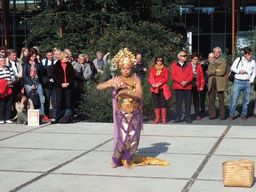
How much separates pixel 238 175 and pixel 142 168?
1644mm

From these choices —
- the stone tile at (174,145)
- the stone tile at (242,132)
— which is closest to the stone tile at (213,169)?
the stone tile at (174,145)

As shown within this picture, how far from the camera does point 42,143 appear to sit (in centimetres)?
920

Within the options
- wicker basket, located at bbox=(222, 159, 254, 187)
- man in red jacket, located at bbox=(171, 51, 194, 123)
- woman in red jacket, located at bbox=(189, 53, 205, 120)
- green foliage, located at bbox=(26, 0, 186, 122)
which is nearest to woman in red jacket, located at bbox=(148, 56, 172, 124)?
man in red jacket, located at bbox=(171, 51, 194, 123)

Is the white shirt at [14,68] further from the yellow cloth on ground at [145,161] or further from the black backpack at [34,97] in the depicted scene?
the yellow cloth on ground at [145,161]

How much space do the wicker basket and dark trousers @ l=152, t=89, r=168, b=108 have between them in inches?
247

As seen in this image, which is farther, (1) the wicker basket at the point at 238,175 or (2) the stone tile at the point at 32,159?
(2) the stone tile at the point at 32,159

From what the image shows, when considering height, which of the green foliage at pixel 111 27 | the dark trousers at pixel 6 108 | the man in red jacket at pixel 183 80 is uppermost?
the green foliage at pixel 111 27

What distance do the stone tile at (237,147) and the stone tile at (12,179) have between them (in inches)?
133

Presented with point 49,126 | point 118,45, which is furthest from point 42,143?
point 118,45

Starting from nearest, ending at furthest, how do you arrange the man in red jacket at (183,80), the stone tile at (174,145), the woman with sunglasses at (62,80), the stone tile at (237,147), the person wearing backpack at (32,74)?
the stone tile at (237,147)
the stone tile at (174,145)
the woman with sunglasses at (62,80)
the man in red jacket at (183,80)
the person wearing backpack at (32,74)

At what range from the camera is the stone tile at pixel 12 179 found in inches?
238

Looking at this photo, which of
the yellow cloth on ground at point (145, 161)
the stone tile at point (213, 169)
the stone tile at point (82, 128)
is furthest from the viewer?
the stone tile at point (82, 128)

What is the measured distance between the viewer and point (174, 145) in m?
8.87

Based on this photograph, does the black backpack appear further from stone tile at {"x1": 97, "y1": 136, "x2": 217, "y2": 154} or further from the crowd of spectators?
stone tile at {"x1": 97, "y1": 136, "x2": 217, "y2": 154}
